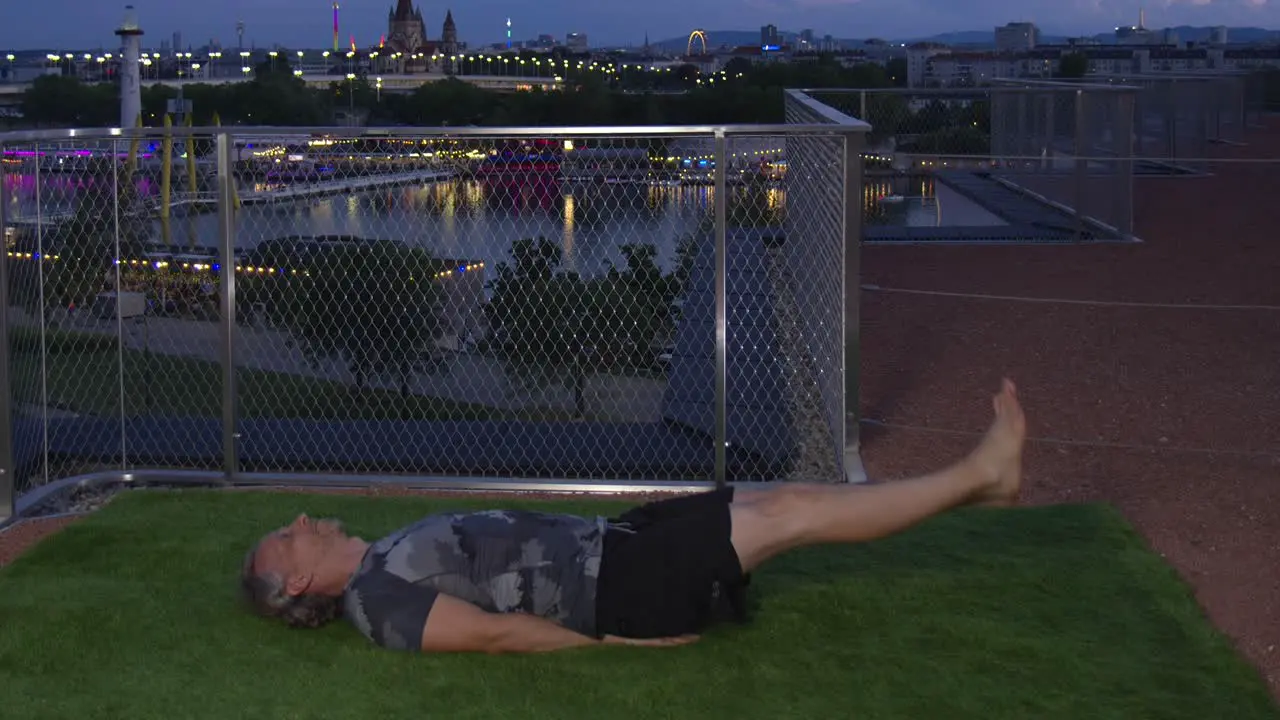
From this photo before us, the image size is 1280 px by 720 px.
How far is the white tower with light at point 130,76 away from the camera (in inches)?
734

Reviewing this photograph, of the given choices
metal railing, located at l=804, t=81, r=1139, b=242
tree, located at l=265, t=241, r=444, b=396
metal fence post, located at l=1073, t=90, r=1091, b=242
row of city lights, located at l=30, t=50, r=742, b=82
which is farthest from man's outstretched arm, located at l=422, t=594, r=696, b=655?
row of city lights, located at l=30, t=50, r=742, b=82

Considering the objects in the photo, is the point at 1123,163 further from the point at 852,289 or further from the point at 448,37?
the point at 448,37

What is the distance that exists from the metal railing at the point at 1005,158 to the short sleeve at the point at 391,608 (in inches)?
393

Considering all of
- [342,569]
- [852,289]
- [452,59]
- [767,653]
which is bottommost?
[767,653]

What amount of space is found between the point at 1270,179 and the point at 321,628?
65.0ft

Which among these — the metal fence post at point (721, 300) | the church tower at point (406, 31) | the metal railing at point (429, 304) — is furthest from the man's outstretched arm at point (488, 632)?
the church tower at point (406, 31)

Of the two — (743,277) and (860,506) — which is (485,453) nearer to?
(860,506)

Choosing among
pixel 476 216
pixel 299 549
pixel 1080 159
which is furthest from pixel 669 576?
pixel 1080 159

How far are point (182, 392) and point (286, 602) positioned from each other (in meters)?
7.30

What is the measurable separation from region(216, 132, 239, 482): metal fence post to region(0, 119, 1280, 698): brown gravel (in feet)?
2.62

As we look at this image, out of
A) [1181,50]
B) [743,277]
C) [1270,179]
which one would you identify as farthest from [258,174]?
[1181,50]

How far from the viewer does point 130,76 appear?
64.5 ft

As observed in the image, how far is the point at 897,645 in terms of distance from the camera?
14.9 feet

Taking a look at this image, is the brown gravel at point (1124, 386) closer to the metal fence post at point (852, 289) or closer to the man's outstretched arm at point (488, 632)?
the metal fence post at point (852, 289)
